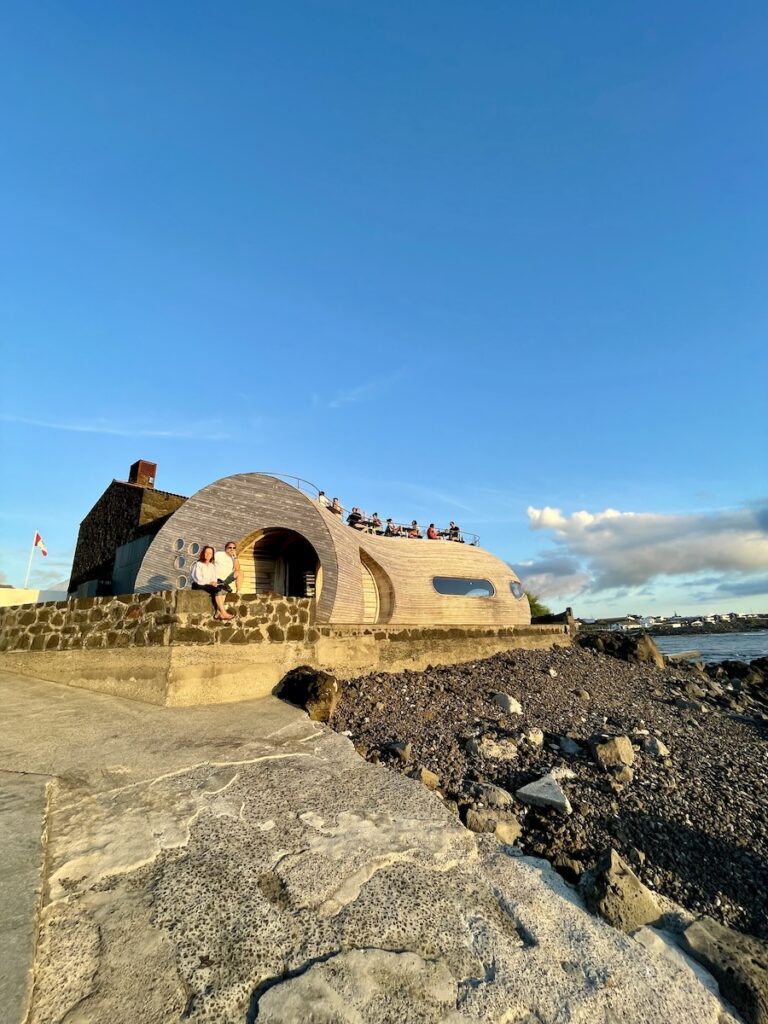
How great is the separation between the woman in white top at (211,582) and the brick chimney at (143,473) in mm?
24262

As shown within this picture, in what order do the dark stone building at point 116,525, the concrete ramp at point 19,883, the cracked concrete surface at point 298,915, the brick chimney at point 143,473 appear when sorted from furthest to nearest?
1. the brick chimney at point 143,473
2. the dark stone building at point 116,525
3. the cracked concrete surface at point 298,915
4. the concrete ramp at point 19,883

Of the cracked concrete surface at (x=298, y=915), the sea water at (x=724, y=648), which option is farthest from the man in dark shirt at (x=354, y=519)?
the sea water at (x=724, y=648)

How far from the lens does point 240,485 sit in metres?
18.1

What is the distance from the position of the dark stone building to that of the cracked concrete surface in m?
19.9

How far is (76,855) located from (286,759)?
8.77 feet

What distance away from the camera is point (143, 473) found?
3141 centimetres

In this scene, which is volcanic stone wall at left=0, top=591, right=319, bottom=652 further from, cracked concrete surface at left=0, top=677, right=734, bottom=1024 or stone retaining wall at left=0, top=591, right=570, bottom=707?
cracked concrete surface at left=0, top=677, right=734, bottom=1024

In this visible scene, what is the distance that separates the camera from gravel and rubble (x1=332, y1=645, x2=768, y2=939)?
5246 mm

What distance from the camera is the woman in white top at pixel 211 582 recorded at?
9109 millimetres

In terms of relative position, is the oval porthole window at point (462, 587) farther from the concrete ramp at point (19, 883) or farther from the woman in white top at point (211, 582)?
the concrete ramp at point (19, 883)

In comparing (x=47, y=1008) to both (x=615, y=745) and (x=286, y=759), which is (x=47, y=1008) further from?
(x=615, y=745)

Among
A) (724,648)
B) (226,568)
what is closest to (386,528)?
Answer: (226,568)

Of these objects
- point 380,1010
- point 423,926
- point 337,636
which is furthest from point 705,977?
point 337,636

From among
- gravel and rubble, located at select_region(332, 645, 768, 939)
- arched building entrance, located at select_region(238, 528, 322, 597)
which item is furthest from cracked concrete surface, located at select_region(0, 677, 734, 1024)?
arched building entrance, located at select_region(238, 528, 322, 597)
